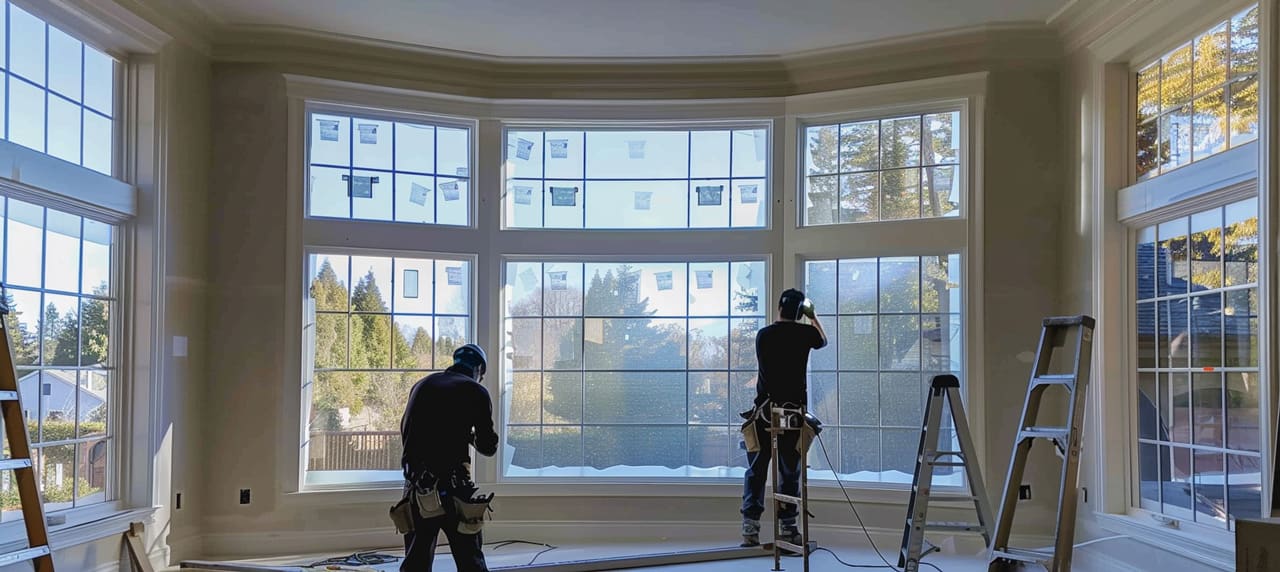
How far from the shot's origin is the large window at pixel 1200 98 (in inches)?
172

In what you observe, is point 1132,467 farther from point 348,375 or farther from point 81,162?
point 81,162

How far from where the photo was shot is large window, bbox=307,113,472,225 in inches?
243

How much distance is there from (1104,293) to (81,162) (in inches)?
208

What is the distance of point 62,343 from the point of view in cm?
485

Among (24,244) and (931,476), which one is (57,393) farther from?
(931,476)

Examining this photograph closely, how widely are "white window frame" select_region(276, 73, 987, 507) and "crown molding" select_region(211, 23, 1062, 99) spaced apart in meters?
0.08

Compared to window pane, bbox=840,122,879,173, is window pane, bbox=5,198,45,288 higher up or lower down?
lower down

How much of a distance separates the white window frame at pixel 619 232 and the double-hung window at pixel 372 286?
0.23 feet

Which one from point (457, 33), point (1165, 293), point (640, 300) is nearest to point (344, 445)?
point (640, 300)

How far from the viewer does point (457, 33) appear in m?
5.90

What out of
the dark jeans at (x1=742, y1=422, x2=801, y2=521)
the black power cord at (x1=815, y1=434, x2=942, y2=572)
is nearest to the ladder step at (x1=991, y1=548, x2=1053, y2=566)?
the black power cord at (x1=815, y1=434, x2=942, y2=572)

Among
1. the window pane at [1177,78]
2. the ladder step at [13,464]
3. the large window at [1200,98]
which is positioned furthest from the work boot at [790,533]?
the ladder step at [13,464]

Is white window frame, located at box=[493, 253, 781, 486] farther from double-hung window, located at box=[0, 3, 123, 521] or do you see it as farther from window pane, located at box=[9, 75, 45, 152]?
window pane, located at box=[9, 75, 45, 152]

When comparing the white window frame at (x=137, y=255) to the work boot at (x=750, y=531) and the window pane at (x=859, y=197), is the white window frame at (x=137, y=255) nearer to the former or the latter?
the work boot at (x=750, y=531)
